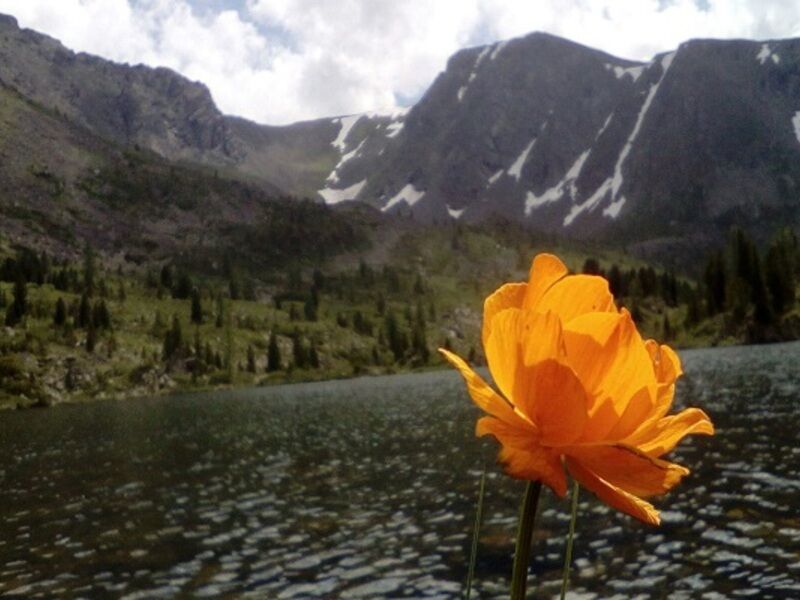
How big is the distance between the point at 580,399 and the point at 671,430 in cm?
27

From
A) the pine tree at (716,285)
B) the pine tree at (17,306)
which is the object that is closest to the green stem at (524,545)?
the pine tree at (716,285)

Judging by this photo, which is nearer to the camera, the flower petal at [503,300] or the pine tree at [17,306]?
the flower petal at [503,300]

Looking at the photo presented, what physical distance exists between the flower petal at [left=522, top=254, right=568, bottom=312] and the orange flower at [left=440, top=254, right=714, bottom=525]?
0.09 ft

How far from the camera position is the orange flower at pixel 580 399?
58.5 inches

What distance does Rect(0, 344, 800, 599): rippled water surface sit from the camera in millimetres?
15125

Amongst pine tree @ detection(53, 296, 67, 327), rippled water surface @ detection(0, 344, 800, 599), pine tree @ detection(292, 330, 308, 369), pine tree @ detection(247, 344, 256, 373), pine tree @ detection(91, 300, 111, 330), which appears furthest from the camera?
pine tree @ detection(292, 330, 308, 369)

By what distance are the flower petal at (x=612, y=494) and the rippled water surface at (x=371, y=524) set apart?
42.9ft

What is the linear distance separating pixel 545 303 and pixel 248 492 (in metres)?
27.9

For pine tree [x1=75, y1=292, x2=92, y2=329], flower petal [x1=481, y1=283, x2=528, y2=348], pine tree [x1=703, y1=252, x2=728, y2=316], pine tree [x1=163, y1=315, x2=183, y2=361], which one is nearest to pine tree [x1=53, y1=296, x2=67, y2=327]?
pine tree [x1=75, y1=292, x2=92, y2=329]

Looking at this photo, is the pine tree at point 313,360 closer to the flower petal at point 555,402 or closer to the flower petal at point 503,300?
the flower petal at point 503,300

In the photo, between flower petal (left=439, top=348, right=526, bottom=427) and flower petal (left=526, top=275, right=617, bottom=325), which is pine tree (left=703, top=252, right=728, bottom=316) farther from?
flower petal (left=439, top=348, right=526, bottom=427)

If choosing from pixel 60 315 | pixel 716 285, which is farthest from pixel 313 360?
pixel 716 285

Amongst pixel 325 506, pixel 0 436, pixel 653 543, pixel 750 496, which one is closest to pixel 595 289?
pixel 653 543

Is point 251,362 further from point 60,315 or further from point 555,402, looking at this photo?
point 555,402
